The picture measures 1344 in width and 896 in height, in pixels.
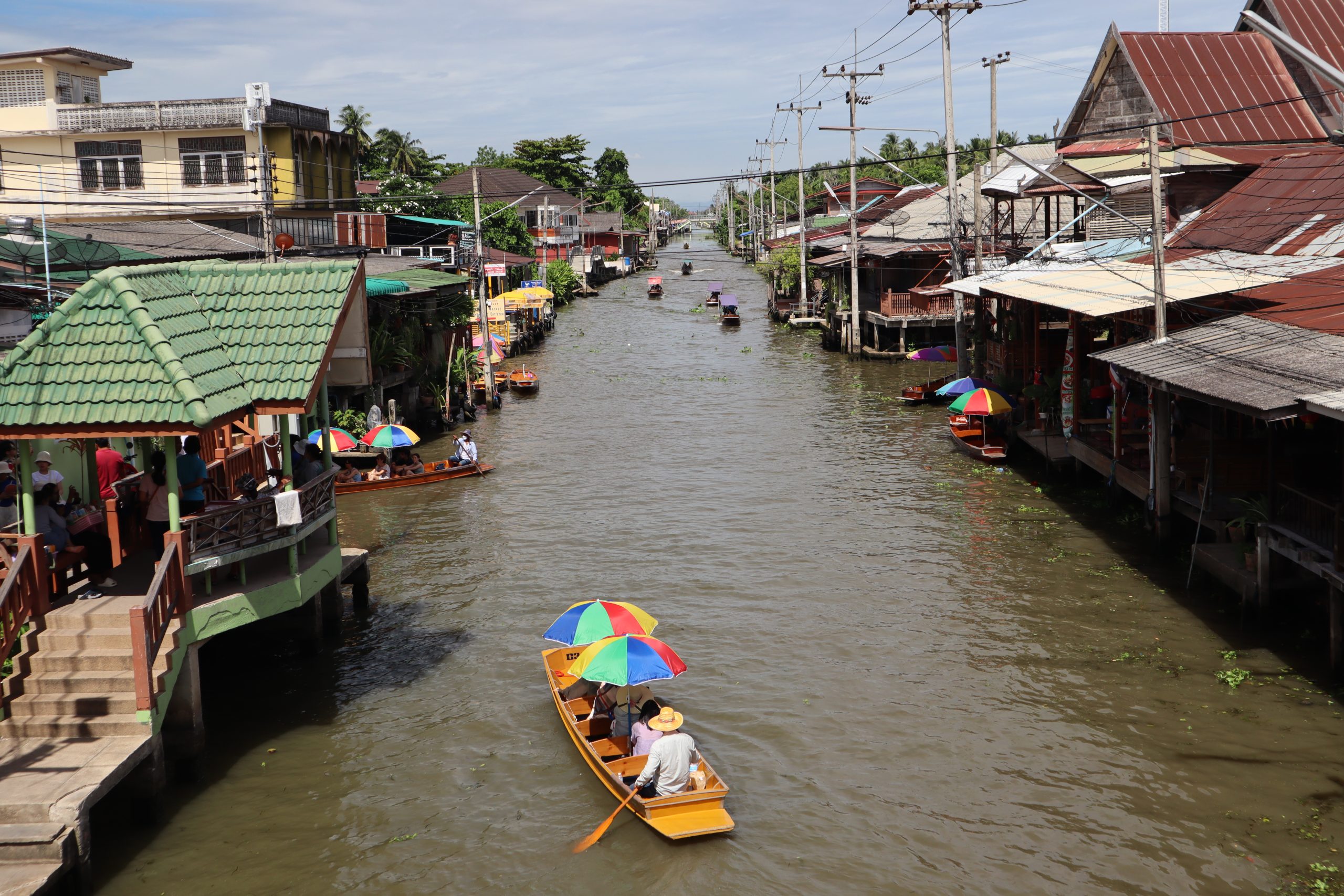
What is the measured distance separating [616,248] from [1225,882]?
11115cm

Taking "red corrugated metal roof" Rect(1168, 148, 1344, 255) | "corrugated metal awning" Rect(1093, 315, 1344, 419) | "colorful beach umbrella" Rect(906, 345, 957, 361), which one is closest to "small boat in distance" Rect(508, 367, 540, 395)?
"colorful beach umbrella" Rect(906, 345, 957, 361)

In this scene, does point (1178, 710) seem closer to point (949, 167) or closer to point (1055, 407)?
point (1055, 407)

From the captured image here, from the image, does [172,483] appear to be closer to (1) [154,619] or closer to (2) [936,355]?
(1) [154,619]

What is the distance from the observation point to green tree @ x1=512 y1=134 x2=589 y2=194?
409 ft

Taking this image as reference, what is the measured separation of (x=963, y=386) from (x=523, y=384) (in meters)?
18.1

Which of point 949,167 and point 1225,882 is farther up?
point 949,167

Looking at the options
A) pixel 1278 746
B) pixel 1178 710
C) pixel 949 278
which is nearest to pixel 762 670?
pixel 1178 710

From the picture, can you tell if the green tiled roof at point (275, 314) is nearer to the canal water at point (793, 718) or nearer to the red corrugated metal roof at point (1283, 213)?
the canal water at point (793, 718)

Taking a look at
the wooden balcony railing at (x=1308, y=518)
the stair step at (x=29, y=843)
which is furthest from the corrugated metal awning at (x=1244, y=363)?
the stair step at (x=29, y=843)

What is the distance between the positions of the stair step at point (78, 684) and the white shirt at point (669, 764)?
5.05 meters

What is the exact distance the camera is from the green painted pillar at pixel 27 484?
11.8 m

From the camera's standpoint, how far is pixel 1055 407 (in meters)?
27.7

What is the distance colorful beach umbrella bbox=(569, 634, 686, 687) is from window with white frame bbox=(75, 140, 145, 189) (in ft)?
115

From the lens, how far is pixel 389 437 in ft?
86.3
